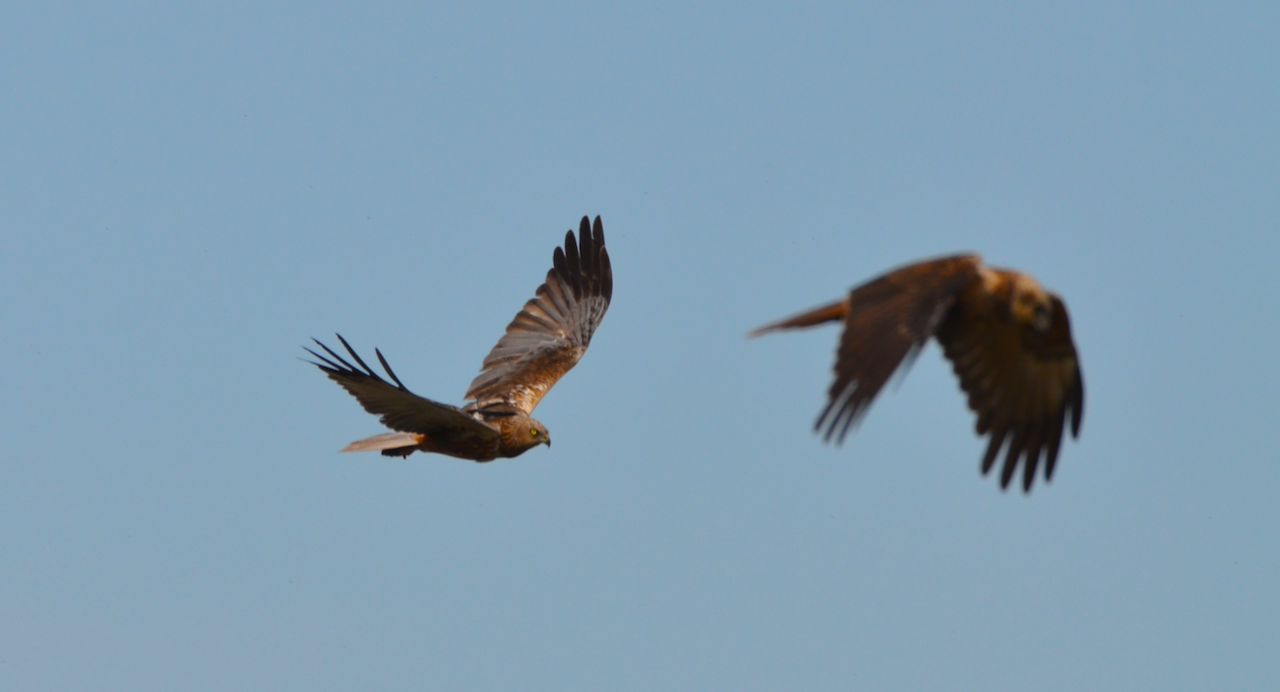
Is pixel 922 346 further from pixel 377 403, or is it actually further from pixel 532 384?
pixel 532 384

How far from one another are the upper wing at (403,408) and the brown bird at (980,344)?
3373mm

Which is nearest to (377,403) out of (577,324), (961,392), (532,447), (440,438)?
(440,438)

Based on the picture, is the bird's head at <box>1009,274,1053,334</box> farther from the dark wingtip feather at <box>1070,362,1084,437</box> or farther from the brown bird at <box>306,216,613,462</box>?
the brown bird at <box>306,216,613,462</box>

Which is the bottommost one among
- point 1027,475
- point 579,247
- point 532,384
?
point 1027,475

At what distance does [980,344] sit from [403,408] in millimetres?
4290

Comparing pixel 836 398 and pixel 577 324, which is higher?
pixel 577 324

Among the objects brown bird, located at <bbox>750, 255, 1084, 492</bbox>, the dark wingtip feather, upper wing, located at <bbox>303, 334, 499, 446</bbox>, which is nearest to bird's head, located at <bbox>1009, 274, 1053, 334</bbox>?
brown bird, located at <bbox>750, 255, 1084, 492</bbox>

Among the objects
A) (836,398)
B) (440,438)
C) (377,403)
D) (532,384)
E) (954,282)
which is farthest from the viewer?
(532,384)

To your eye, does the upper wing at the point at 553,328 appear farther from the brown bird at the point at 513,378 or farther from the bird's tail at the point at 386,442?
the bird's tail at the point at 386,442

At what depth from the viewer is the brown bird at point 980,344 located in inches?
276

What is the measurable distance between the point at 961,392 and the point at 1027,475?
0.57m

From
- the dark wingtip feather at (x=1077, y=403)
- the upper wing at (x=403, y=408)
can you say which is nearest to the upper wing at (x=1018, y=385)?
the dark wingtip feather at (x=1077, y=403)

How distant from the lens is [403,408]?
10.5m

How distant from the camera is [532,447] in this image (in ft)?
39.0
